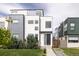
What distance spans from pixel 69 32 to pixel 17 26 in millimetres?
Answer: 965

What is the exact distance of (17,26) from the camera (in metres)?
10.1

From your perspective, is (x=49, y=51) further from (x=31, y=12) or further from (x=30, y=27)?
(x=31, y=12)

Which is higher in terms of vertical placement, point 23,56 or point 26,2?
point 26,2

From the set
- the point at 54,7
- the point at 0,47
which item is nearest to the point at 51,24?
the point at 54,7

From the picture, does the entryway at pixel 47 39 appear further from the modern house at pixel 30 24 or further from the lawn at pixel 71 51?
the lawn at pixel 71 51

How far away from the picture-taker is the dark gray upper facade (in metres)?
10.1

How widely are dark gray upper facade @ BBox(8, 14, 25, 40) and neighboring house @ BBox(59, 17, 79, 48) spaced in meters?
0.71

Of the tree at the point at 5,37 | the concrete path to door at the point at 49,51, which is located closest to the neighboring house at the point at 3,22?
the tree at the point at 5,37

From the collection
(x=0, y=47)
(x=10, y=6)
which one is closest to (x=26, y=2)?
(x=10, y=6)

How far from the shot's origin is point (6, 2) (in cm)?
1009

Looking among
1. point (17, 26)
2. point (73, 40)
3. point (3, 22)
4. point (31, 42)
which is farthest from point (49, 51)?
point (3, 22)

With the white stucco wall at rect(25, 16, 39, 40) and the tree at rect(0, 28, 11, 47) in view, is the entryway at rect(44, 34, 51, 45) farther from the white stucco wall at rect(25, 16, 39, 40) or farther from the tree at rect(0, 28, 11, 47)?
the tree at rect(0, 28, 11, 47)

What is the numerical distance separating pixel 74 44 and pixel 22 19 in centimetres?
106

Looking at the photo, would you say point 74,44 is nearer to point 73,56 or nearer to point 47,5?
point 73,56
